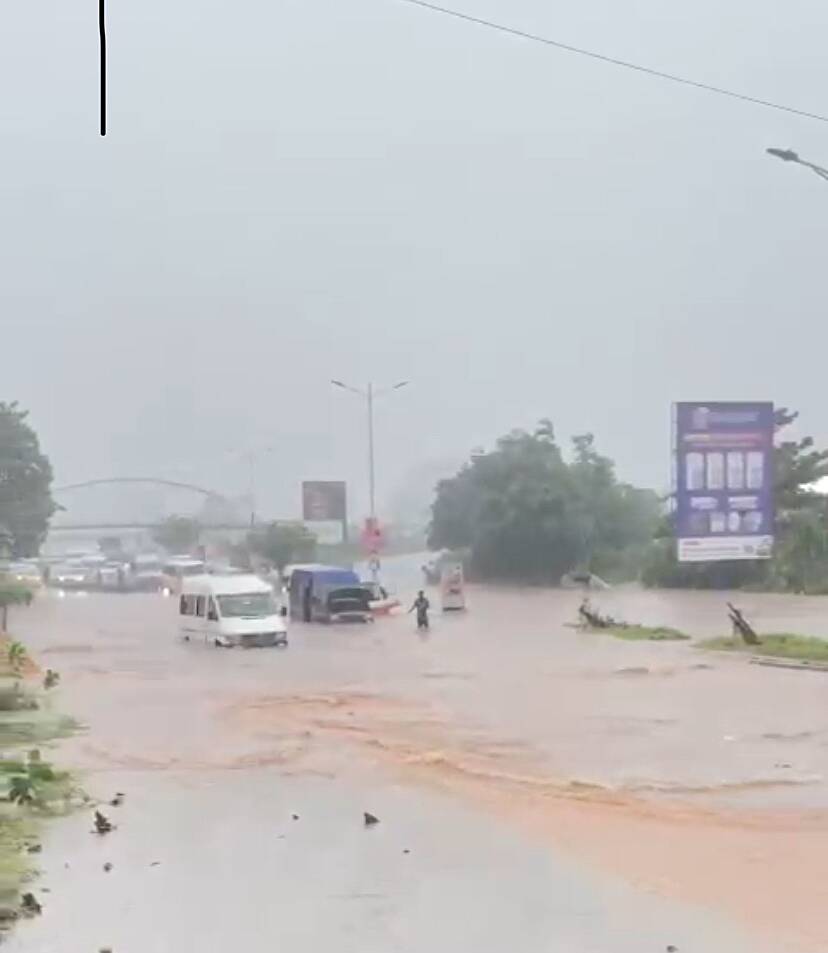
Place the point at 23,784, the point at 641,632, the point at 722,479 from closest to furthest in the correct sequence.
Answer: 1. the point at 23,784
2. the point at 641,632
3. the point at 722,479

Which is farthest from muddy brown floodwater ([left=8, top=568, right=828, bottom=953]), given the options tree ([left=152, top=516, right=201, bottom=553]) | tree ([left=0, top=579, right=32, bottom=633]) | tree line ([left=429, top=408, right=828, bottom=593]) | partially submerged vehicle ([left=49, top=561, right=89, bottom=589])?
tree ([left=152, top=516, right=201, bottom=553])

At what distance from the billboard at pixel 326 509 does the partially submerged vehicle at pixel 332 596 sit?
3294 cm

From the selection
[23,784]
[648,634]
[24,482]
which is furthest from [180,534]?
[23,784]

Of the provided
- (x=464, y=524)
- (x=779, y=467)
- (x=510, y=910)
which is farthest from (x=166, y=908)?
(x=464, y=524)

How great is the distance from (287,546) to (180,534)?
18512 mm

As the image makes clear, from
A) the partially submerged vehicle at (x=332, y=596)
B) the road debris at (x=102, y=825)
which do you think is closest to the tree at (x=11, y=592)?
the partially submerged vehicle at (x=332, y=596)

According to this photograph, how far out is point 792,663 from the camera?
31969 mm

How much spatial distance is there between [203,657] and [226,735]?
16290mm

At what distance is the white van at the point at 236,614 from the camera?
1593 inches

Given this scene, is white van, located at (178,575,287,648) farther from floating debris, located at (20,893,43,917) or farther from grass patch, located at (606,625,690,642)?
floating debris, located at (20,893,43,917)

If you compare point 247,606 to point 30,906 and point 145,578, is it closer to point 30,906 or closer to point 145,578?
point 30,906

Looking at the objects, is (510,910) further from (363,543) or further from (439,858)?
(363,543)

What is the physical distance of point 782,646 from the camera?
34688 millimetres

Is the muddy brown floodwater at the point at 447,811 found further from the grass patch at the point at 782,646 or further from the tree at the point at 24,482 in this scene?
the tree at the point at 24,482
